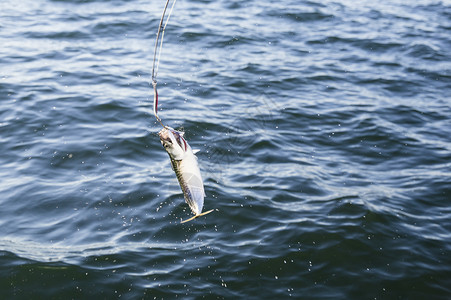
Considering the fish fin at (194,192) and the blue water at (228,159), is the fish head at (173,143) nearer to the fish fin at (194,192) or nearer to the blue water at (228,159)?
the fish fin at (194,192)

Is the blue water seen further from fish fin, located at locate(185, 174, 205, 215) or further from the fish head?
the fish head

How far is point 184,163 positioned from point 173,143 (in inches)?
6.0

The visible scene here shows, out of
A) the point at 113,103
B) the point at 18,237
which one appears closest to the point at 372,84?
the point at 113,103

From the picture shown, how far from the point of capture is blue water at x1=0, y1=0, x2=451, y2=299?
5.43 m

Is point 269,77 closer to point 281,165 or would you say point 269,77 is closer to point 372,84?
point 372,84

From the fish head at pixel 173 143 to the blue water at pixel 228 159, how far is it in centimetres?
219

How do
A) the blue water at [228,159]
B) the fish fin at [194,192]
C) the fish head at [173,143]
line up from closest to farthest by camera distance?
the fish head at [173,143] < the fish fin at [194,192] < the blue water at [228,159]

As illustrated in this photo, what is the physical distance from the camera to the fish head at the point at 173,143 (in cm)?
328

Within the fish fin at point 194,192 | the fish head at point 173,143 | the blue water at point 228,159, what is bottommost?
the blue water at point 228,159

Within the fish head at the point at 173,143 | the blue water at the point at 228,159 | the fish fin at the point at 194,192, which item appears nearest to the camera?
the fish head at the point at 173,143

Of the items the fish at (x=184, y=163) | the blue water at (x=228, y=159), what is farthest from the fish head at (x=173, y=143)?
the blue water at (x=228, y=159)

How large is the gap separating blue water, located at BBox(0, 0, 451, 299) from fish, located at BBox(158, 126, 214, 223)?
197 cm

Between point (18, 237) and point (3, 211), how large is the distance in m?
0.58

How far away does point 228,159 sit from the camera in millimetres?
7570
